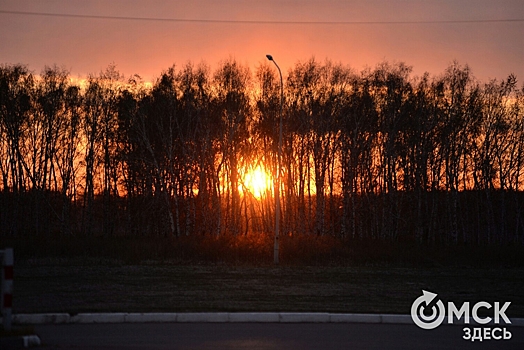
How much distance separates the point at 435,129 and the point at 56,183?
36.6 m

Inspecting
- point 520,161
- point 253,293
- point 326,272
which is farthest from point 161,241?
point 520,161

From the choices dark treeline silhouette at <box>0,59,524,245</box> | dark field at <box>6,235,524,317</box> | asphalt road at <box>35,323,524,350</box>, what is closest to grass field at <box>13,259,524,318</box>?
dark field at <box>6,235,524,317</box>

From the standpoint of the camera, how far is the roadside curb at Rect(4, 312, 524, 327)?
46.4 feet

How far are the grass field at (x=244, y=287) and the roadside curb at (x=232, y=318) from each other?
1150 mm

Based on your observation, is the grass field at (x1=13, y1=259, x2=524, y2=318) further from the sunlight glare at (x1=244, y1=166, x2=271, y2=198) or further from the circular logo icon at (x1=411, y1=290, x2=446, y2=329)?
the sunlight glare at (x1=244, y1=166, x2=271, y2=198)

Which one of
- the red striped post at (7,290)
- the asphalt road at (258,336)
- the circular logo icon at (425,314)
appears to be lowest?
the circular logo icon at (425,314)

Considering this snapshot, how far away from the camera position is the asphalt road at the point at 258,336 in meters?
11.6

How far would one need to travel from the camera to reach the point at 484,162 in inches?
2655

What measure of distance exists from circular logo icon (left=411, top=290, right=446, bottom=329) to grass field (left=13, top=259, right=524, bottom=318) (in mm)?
281

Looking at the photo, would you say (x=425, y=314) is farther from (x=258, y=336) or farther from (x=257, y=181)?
(x=257, y=181)

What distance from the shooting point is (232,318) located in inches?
583


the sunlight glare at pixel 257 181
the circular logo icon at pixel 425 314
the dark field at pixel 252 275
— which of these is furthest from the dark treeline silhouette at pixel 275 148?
the circular logo icon at pixel 425 314

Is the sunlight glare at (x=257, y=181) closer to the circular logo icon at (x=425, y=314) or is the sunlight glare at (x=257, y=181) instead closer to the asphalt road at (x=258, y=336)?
the circular logo icon at (x=425, y=314)

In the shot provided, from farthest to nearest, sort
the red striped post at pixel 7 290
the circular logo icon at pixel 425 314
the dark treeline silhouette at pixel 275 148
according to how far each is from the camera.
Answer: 1. the dark treeline silhouette at pixel 275 148
2. the circular logo icon at pixel 425 314
3. the red striped post at pixel 7 290
